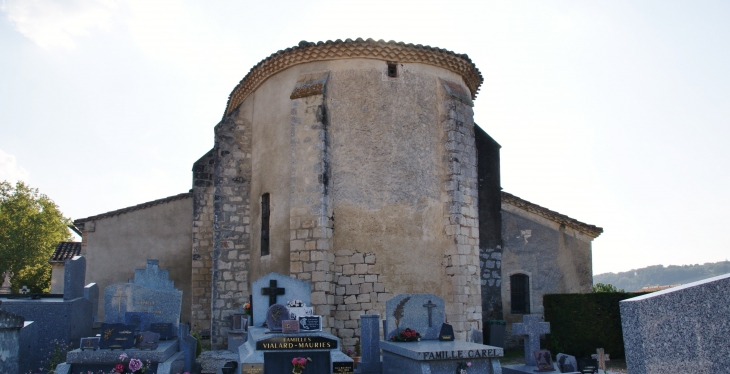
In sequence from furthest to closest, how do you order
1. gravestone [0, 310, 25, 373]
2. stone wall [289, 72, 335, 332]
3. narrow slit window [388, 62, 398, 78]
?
narrow slit window [388, 62, 398, 78]
stone wall [289, 72, 335, 332]
gravestone [0, 310, 25, 373]

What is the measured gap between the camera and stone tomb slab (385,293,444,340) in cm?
1008

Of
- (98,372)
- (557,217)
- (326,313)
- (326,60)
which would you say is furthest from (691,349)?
(557,217)

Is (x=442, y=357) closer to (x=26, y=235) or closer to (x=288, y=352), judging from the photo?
(x=288, y=352)

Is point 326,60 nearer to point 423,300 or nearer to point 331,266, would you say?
point 331,266

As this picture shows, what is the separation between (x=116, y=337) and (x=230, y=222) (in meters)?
7.37

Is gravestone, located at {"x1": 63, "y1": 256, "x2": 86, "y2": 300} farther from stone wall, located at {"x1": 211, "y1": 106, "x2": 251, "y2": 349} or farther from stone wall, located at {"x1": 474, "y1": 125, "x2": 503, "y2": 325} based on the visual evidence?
stone wall, located at {"x1": 474, "y1": 125, "x2": 503, "y2": 325}

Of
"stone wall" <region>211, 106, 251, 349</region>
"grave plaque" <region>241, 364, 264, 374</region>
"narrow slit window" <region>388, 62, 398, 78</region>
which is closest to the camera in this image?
"grave plaque" <region>241, 364, 264, 374</region>

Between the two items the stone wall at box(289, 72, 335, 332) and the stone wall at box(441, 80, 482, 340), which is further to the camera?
the stone wall at box(441, 80, 482, 340)

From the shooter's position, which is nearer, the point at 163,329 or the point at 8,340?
the point at 8,340

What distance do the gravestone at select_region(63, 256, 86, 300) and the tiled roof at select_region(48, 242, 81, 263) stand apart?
16.5m

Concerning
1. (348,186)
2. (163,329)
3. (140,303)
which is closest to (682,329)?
(163,329)

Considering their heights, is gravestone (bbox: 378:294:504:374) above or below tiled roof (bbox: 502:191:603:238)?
below

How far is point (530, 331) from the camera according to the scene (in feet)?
35.3

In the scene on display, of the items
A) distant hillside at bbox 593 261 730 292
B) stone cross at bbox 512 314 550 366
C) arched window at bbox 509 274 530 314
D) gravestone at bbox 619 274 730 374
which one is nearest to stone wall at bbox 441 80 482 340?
stone cross at bbox 512 314 550 366
